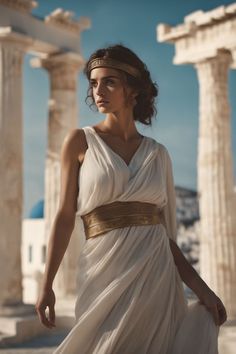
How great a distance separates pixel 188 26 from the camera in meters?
17.9

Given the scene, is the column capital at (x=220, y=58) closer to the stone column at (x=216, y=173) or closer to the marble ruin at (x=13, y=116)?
the stone column at (x=216, y=173)

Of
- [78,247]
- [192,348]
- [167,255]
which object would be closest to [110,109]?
[167,255]

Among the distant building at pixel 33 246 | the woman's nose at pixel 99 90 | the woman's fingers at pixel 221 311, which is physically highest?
the woman's nose at pixel 99 90

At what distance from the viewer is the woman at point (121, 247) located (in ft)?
10.8

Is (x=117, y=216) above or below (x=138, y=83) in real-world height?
below

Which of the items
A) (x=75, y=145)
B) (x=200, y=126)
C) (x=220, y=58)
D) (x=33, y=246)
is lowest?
(x=33, y=246)

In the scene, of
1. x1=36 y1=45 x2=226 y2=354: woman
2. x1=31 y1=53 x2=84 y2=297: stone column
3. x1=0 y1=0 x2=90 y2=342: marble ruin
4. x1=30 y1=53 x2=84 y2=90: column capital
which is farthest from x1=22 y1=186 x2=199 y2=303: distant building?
x1=36 y1=45 x2=226 y2=354: woman

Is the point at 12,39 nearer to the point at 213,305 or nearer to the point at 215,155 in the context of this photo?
the point at 215,155

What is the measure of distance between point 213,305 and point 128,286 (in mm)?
529

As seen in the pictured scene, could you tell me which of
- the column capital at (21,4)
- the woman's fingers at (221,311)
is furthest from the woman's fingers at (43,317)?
the column capital at (21,4)

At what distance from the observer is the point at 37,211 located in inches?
1686

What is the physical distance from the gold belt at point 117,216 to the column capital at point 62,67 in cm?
1696

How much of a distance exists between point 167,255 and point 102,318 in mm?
524

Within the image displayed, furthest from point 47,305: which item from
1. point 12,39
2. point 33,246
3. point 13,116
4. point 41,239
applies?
point 33,246
